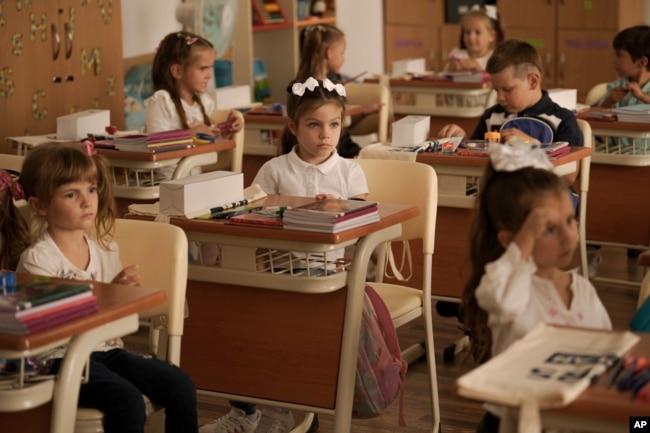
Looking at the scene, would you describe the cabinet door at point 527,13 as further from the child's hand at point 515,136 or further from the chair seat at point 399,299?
the chair seat at point 399,299

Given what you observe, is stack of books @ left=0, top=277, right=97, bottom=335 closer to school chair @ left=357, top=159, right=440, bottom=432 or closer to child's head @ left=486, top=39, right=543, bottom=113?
school chair @ left=357, top=159, right=440, bottom=432

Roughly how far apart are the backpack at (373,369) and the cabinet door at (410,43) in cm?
595

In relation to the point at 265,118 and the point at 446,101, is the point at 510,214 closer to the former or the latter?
the point at 265,118

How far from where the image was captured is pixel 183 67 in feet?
→ 17.0

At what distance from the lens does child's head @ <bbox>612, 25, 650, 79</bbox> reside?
18.0 feet

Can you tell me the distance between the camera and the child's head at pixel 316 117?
3764 mm

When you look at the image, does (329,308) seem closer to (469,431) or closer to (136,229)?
(136,229)

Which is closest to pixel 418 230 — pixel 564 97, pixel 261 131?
pixel 564 97

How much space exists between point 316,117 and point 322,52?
2457 mm

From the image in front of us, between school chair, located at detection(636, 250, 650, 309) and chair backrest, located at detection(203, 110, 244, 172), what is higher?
chair backrest, located at detection(203, 110, 244, 172)

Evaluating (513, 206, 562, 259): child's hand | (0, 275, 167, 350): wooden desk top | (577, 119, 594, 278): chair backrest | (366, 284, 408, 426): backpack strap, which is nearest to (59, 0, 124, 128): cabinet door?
(577, 119, 594, 278): chair backrest

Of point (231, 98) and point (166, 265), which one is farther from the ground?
point (231, 98)

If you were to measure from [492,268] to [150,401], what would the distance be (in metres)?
0.93

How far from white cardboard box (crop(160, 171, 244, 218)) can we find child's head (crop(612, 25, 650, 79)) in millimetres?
2834
